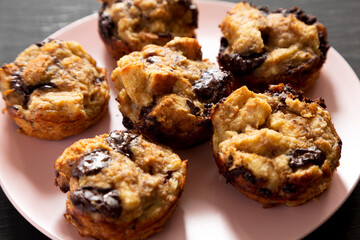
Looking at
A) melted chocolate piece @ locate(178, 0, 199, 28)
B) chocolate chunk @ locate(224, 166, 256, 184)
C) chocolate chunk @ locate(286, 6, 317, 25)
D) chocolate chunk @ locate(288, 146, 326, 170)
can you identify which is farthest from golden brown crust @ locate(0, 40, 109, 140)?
chocolate chunk @ locate(286, 6, 317, 25)

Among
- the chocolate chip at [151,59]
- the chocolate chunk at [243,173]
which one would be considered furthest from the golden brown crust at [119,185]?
the chocolate chip at [151,59]

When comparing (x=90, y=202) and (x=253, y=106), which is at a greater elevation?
(x=253, y=106)

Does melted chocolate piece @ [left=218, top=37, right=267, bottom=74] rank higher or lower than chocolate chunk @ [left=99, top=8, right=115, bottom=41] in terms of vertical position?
lower

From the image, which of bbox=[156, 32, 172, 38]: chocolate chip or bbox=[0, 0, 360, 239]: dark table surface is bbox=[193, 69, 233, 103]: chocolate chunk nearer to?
bbox=[156, 32, 172, 38]: chocolate chip

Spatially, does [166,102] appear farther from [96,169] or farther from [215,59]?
[215,59]

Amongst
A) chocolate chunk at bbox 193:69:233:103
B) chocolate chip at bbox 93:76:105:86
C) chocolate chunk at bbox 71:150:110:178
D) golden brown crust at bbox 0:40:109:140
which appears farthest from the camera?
chocolate chip at bbox 93:76:105:86

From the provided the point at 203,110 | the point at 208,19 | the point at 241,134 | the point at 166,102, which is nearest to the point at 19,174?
the point at 166,102

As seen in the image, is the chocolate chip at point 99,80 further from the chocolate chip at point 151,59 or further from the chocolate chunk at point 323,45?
the chocolate chunk at point 323,45
